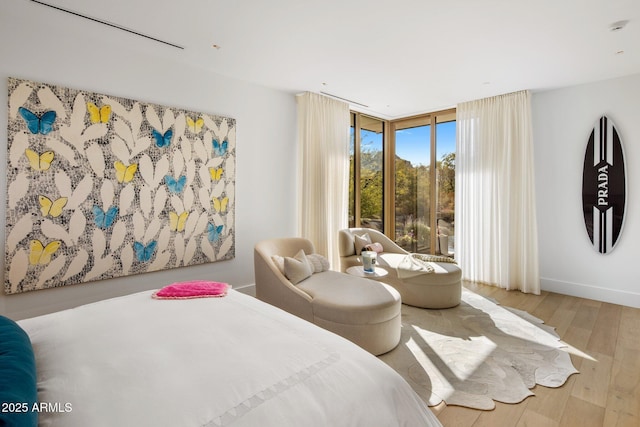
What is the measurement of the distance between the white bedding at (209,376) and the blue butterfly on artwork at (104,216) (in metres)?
1.50

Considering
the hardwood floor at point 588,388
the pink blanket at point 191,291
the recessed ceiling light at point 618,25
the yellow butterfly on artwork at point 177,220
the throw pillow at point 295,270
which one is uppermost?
the recessed ceiling light at point 618,25

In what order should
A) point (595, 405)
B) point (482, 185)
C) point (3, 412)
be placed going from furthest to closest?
point (482, 185), point (595, 405), point (3, 412)

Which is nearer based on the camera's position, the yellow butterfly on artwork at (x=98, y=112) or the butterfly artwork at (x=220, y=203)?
the yellow butterfly on artwork at (x=98, y=112)

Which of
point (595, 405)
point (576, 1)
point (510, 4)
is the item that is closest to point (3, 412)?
point (595, 405)

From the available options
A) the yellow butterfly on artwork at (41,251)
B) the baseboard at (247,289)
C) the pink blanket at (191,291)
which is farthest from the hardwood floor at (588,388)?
the yellow butterfly on artwork at (41,251)

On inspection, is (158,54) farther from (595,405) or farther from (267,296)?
(595,405)

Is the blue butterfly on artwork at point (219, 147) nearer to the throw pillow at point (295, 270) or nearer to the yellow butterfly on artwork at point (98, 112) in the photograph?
the yellow butterfly on artwork at point (98, 112)

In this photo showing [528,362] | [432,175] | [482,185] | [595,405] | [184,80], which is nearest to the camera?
[595,405]

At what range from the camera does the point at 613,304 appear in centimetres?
392

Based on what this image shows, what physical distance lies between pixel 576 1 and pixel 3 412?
3597mm

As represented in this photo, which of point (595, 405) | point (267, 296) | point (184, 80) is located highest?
point (184, 80)

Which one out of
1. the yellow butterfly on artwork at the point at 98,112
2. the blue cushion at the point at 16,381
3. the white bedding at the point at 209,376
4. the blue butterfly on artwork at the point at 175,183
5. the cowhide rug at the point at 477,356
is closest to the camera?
the blue cushion at the point at 16,381

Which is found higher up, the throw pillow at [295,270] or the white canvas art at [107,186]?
the white canvas art at [107,186]

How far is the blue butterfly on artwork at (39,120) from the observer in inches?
101
